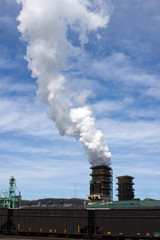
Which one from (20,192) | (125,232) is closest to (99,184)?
(20,192)

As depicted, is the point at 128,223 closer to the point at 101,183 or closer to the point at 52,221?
the point at 52,221

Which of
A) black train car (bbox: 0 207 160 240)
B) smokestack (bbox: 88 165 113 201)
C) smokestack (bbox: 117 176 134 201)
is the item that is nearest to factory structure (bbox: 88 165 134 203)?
smokestack (bbox: 88 165 113 201)

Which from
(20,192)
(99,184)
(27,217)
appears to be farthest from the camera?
(99,184)

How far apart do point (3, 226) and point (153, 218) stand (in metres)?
23.4

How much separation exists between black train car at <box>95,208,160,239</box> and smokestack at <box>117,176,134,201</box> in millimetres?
100432

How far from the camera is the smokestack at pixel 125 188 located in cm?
13106

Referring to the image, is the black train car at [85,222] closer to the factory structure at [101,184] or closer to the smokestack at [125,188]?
the factory structure at [101,184]

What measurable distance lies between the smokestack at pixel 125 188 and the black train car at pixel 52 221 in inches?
3811

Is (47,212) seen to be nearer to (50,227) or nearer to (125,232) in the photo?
(50,227)

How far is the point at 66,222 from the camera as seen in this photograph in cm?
3622

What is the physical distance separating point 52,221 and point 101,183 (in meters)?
76.7

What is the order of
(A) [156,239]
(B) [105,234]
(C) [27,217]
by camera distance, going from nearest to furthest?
(A) [156,239] < (B) [105,234] < (C) [27,217]

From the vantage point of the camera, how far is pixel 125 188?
433 ft

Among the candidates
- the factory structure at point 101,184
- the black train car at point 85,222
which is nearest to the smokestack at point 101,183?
the factory structure at point 101,184
